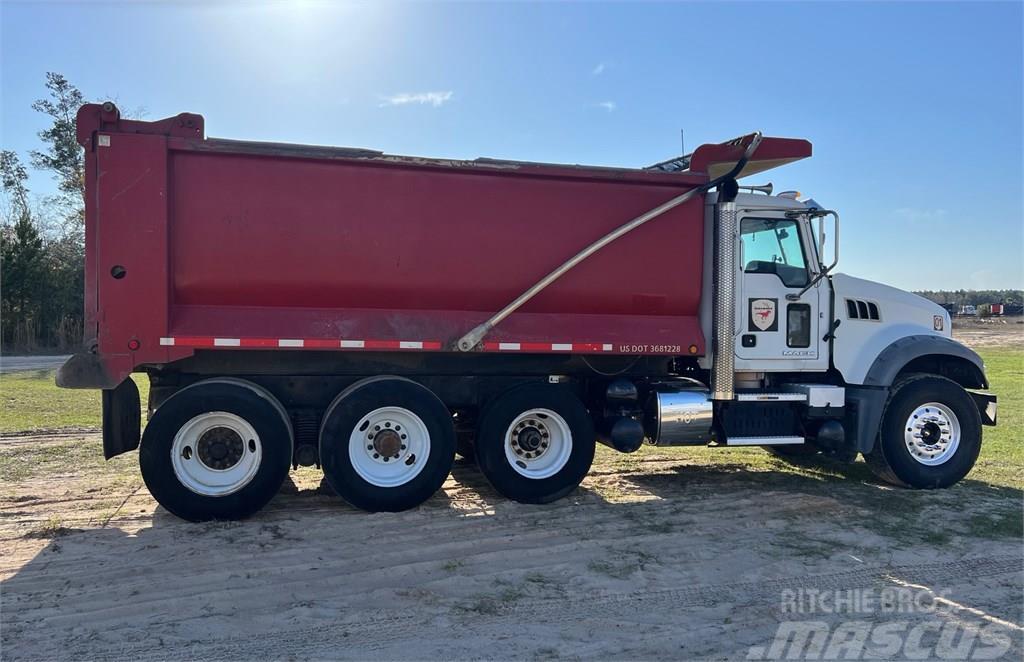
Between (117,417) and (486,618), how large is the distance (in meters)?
4.04

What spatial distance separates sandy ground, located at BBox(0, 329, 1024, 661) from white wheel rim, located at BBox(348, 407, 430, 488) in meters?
0.37

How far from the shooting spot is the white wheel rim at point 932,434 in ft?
25.3

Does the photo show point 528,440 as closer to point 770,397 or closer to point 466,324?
point 466,324

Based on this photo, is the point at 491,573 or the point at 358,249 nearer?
the point at 491,573

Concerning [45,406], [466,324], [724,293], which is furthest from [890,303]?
[45,406]

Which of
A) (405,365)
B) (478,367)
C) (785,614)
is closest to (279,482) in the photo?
(405,365)

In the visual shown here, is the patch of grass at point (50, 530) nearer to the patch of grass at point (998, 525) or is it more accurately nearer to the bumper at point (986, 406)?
the patch of grass at point (998, 525)

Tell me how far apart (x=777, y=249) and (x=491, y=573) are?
15.3 feet

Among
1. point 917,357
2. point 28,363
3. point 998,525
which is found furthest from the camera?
point 28,363

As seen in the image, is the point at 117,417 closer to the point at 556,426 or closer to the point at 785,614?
the point at 556,426

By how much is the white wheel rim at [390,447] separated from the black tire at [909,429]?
4843 mm

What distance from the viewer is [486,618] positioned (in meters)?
4.38

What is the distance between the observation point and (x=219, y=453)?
246 inches

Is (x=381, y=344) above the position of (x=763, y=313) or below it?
below
